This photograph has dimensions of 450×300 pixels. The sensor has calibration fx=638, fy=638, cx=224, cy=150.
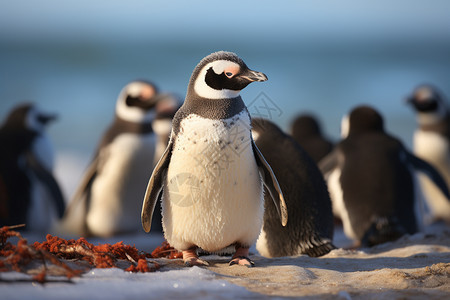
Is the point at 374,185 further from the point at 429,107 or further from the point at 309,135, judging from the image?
the point at 429,107

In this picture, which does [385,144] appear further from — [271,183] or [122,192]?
[122,192]

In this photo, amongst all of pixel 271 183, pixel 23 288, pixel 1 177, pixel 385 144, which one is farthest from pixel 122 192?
pixel 23 288

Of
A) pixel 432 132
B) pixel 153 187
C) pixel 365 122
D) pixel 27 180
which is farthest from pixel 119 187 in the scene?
pixel 432 132

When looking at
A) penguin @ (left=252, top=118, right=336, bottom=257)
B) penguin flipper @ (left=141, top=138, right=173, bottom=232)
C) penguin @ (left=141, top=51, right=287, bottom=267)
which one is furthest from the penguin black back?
penguin flipper @ (left=141, top=138, right=173, bottom=232)

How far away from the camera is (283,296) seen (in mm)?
2525

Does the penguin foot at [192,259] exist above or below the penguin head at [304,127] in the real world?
below

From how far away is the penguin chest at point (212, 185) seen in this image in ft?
10.3

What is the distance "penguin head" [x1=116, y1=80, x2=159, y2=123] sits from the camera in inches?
291

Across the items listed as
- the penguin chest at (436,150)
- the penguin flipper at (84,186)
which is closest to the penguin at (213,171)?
the penguin flipper at (84,186)

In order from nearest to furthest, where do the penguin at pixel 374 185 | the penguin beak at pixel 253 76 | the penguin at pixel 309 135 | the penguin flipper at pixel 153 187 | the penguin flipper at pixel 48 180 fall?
the penguin beak at pixel 253 76 < the penguin flipper at pixel 153 187 < the penguin at pixel 374 185 < the penguin flipper at pixel 48 180 < the penguin at pixel 309 135

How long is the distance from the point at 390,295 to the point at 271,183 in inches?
37.4

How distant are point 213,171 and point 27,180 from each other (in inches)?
189

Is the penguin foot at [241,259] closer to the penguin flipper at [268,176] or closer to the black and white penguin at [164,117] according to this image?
the penguin flipper at [268,176]

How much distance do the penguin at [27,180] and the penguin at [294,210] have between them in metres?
3.88
